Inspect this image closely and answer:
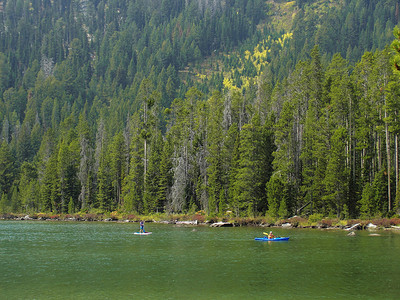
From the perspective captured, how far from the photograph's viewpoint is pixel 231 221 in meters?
78.4

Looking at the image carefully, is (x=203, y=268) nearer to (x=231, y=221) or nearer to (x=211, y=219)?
(x=231, y=221)

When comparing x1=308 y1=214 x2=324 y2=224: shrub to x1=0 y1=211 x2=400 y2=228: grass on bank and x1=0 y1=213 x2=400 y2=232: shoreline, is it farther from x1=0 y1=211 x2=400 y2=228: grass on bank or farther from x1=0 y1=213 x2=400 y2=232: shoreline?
x1=0 y1=213 x2=400 y2=232: shoreline

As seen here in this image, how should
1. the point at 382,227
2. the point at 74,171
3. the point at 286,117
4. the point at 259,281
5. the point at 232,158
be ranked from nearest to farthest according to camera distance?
1. the point at 259,281
2. the point at 382,227
3. the point at 286,117
4. the point at 232,158
5. the point at 74,171

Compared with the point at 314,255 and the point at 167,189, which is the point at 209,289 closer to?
the point at 314,255

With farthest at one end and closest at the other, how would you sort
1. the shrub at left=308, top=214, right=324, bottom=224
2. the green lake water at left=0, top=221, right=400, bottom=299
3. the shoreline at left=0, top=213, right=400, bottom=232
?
the shrub at left=308, top=214, right=324, bottom=224
the shoreline at left=0, top=213, right=400, bottom=232
the green lake water at left=0, top=221, right=400, bottom=299

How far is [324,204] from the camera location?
73.8m

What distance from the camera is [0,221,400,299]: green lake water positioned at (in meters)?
27.0

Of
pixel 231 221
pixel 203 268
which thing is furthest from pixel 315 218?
pixel 203 268

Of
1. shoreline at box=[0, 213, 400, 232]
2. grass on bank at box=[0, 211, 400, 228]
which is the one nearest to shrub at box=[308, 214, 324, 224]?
grass on bank at box=[0, 211, 400, 228]

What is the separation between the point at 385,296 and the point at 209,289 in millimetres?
10022

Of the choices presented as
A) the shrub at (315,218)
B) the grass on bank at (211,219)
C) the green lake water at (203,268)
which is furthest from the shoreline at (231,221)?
the green lake water at (203,268)

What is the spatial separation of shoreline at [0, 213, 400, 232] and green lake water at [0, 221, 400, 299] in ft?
31.3

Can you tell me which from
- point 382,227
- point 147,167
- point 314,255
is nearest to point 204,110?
point 147,167

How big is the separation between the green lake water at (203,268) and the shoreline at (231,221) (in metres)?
9.54
